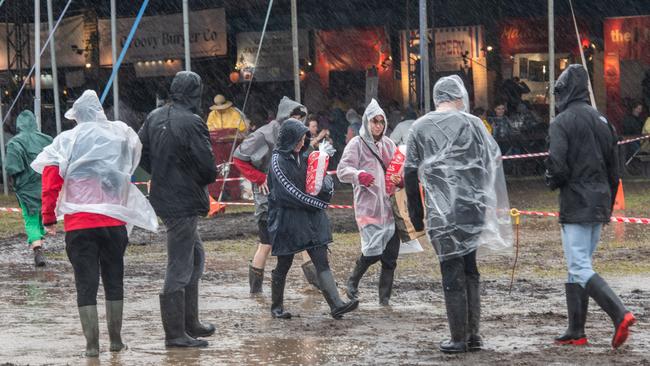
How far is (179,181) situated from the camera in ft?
25.7

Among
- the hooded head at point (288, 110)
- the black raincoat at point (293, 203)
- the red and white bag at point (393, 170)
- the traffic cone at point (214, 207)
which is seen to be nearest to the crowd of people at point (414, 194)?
the black raincoat at point (293, 203)

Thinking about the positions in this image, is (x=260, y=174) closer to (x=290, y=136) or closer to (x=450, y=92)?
(x=290, y=136)

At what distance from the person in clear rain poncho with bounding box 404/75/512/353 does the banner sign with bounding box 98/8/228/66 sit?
19.9 meters

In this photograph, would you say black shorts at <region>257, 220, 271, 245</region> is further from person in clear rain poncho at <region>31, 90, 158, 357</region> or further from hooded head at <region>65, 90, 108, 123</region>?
hooded head at <region>65, 90, 108, 123</region>

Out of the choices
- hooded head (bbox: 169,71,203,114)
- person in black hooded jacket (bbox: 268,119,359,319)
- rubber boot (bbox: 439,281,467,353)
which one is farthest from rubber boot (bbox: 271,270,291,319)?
rubber boot (bbox: 439,281,467,353)

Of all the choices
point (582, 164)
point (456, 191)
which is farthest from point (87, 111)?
point (582, 164)

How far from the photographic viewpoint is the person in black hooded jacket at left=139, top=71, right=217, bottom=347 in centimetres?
784

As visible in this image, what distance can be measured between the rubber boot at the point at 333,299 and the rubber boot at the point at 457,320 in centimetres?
140

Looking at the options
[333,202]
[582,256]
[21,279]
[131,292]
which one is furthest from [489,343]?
[333,202]

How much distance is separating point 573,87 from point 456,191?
998 mm

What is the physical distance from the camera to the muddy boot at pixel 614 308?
738cm

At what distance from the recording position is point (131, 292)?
425 inches

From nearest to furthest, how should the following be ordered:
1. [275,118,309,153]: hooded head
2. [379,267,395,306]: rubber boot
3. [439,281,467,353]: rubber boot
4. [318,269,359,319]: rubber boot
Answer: [439,281,467,353]: rubber boot, [318,269,359,319]: rubber boot, [275,118,309,153]: hooded head, [379,267,395,306]: rubber boot

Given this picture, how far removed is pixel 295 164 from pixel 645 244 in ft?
19.1
